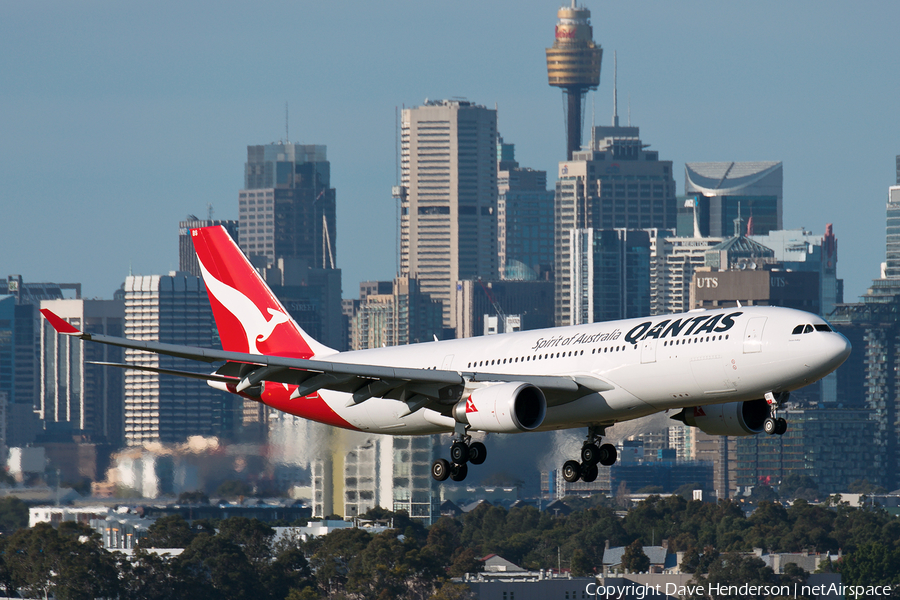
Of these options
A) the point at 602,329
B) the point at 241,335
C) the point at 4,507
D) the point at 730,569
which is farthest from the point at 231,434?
the point at 602,329

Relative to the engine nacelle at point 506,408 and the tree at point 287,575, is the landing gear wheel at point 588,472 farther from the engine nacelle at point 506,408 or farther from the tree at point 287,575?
the tree at point 287,575

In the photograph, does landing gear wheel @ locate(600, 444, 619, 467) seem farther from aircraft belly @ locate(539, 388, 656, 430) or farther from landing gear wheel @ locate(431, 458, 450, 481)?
landing gear wheel @ locate(431, 458, 450, 481)

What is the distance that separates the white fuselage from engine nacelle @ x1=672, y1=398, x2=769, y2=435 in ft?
10.1

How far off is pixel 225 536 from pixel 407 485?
3107 centimetres

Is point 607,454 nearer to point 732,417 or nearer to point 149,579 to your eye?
point 732,417

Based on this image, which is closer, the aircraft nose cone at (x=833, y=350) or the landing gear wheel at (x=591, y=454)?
the aircraft nose cone at (x=833, y=350)

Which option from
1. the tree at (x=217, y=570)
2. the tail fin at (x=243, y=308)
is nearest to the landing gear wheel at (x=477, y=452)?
the tail fin at (x=243, y=308)

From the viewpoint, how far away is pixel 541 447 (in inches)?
5763

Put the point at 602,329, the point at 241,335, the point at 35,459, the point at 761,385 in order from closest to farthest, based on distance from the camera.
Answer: the point at 761,385
the point at 602,329
the point at 241,335
the point at 35,459

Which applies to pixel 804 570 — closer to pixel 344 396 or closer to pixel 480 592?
pixel 480 592

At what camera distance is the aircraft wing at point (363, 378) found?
60.1 meters

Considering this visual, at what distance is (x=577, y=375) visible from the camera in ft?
201

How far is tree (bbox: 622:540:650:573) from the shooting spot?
182250 mm

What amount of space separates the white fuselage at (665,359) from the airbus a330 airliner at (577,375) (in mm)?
46
